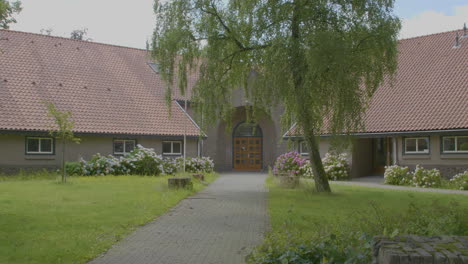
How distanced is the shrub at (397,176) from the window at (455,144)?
1941 mm

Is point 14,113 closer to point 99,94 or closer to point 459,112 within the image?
point 99,94

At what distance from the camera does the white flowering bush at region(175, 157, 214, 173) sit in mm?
26078

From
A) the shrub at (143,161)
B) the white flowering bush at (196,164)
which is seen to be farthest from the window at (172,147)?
the shrub at (143,161)

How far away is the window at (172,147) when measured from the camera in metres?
27.0

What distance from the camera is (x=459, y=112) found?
20.2 metres

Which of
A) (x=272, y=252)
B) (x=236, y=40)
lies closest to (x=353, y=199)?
(x=236, y=40)

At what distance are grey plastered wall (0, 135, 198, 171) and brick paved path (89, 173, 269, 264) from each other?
1234cm

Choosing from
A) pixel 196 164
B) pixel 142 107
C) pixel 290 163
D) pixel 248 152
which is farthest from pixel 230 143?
pixel 290 163

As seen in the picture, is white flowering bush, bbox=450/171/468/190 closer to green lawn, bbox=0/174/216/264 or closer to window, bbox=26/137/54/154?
green lawn, bbox=0/174/216/264

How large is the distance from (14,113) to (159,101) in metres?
8.78

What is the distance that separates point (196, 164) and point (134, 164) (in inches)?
174

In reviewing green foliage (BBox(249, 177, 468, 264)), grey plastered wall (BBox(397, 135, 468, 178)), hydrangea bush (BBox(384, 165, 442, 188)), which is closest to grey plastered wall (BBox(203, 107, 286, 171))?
grey plastered wall (BBox(397, 135, 468, 178))

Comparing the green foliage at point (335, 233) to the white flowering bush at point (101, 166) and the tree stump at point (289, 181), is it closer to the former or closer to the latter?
the tree stump at point (289, 181)

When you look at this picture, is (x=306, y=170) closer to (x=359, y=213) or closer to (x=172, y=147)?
(x=172, y=147)
